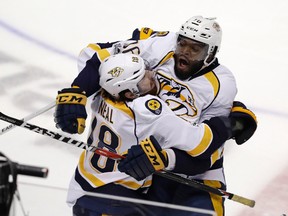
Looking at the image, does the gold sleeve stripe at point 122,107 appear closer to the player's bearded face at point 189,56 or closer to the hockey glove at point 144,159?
the hockey glove at point 144,159

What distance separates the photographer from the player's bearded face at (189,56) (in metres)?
2.49

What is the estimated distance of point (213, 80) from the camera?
2502 millimetres

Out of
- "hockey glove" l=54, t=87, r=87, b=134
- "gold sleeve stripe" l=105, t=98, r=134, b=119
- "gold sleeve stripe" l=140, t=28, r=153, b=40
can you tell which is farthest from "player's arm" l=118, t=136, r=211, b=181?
"gold sleeve stripe" l=140, t=28, r=153, b=40

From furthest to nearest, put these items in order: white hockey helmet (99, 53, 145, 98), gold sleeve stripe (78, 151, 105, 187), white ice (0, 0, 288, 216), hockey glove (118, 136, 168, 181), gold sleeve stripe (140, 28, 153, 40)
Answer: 1. white ice (0, 0, 288, 216)
2. gold sleeve stripe (140, 28, 153, 40)
3. gold sleeve stripe (78, 151, 105, 187)
4. white hockey helmet (99, 53, 145, 98)
5. hockey glove (118, 136, 168, 181)

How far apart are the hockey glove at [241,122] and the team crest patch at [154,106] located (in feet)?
1.18

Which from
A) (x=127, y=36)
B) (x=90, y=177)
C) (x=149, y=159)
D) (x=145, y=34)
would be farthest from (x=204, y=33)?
(x=127, y=36)

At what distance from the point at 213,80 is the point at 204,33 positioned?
168mm

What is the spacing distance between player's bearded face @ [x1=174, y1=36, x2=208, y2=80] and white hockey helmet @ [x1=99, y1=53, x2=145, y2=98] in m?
0.18

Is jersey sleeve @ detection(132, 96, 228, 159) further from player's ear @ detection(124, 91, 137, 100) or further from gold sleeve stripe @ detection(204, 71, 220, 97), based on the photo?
gold sleeve stripe @ detection(204, 71, 220, 97)

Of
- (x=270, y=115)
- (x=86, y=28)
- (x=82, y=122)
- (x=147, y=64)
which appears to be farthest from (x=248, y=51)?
(x=82, y=122)

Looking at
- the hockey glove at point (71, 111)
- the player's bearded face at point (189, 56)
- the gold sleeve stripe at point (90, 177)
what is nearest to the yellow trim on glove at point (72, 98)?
the hockey glove at point (71, 111)

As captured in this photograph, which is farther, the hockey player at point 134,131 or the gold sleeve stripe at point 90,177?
the gold sleeve stripe at point 90,177

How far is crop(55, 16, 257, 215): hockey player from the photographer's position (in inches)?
97.0

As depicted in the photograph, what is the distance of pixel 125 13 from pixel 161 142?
2.48 m
